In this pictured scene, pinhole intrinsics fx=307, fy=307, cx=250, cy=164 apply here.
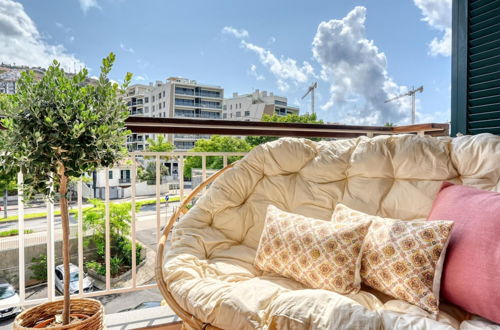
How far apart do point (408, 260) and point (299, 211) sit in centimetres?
52

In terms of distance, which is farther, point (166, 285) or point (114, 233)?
point (114, 233)

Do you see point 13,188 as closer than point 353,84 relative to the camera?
Yes

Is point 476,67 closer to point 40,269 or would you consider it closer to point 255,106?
point 40,269

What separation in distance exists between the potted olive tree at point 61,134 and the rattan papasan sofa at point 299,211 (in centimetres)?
41

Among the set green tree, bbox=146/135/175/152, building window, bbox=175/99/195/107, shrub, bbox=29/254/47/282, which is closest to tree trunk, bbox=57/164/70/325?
green tree, bbox=146/135/175/152

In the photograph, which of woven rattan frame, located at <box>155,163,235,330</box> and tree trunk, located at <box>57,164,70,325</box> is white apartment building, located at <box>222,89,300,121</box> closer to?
woven rattan frame, located at <box>155,163,235,330</box>

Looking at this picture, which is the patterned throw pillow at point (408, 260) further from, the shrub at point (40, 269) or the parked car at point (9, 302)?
the shrub at point (40, 269)

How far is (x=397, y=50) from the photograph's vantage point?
113 feet

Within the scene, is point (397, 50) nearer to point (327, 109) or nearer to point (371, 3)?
point (371, 3)

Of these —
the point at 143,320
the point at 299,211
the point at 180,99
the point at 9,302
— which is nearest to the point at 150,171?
the point at 9,302

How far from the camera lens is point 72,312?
1.22 m

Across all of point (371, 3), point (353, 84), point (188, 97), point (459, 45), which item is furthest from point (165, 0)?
point (459, 45)

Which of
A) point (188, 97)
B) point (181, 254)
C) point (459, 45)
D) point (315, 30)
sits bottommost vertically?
point (181, 254)

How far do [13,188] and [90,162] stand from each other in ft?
1.09
